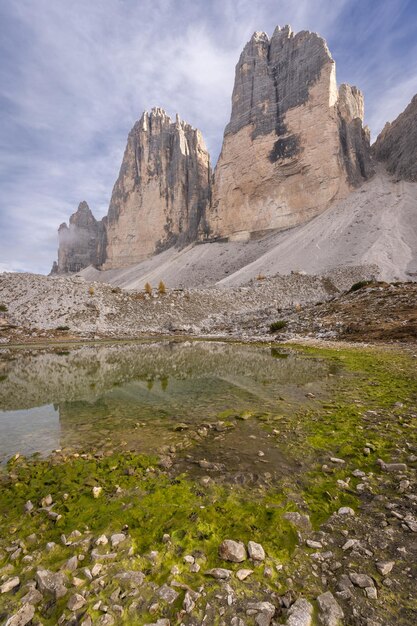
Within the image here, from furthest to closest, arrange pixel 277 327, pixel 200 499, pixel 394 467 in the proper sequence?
pixel 277 327 → pixel 394 467 → pixel 200 499

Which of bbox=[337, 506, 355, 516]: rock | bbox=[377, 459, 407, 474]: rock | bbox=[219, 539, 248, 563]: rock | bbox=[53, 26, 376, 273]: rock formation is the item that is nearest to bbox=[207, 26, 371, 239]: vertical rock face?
bbox=[53, 26, 376, 273]: rock formation

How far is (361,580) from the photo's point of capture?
103 inches

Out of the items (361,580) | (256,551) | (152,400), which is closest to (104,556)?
(256,551)

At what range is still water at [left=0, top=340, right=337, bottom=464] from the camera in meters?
6.32

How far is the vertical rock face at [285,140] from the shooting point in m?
79.0

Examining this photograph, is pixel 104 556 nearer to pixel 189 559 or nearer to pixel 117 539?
pixel 117 539

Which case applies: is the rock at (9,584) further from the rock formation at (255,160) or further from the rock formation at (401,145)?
the rock formation at (401,145)

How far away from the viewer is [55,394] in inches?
423

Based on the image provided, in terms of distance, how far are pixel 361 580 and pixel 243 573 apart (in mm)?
982

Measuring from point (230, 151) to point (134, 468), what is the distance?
10668 centimetres

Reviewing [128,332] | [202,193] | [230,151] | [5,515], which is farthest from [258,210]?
[5,515]

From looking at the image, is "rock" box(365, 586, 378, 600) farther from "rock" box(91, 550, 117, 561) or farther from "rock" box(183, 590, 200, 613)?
"rock" box(91, 550, 117, 561)

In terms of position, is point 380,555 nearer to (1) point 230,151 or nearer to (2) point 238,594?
(2) point 238,594

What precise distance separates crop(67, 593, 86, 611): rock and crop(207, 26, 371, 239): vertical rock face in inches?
3346
